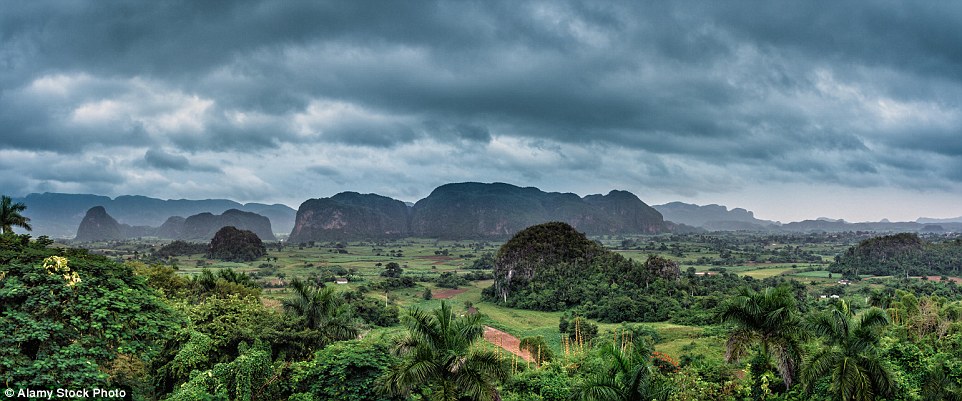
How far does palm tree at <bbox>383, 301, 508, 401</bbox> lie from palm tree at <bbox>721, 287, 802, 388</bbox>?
1075cm

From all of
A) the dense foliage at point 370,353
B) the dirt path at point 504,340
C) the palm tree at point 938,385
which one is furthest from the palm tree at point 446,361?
the dirt path at point 504,340

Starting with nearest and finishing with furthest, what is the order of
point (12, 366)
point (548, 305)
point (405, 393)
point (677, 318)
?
point (12, 366)
point (405, 393)
point (677, 318)
point (548, 305)

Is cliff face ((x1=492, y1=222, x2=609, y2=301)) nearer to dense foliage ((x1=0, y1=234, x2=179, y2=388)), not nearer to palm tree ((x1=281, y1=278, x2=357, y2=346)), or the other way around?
palm tree ((x1=281, y1=278, x2=357, y2=346))

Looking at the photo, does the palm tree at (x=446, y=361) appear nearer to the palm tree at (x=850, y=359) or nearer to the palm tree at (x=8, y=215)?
the palm tree at (x=850, y=359)

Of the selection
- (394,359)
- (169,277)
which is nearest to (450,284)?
(169,277)

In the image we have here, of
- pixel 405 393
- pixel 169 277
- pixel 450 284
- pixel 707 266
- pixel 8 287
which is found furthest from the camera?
pixel 707 266

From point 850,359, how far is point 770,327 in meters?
3.35

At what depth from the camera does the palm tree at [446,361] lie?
1544 cm

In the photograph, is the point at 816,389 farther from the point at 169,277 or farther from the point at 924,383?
the point at 169,277

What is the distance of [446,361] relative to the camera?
15.7 m

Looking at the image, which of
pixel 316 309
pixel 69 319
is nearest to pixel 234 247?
pixel 316 309

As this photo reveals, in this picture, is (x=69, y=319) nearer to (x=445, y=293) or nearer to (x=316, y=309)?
(x=316, y=309)

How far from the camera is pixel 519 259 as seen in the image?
7406 centimetres

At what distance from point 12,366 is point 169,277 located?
35.6m
